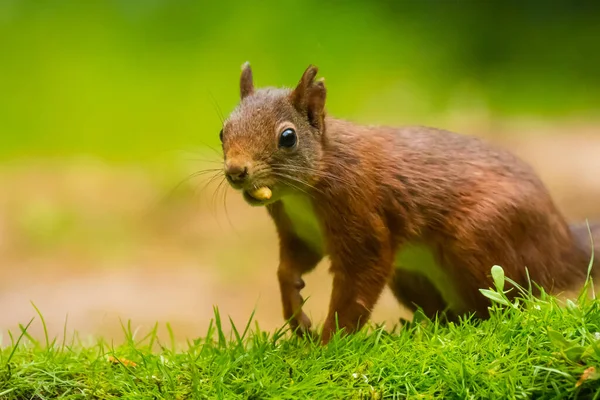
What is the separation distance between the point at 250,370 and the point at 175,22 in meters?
2.93

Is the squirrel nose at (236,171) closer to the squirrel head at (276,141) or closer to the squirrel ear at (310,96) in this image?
the squirrel head at (276,141)

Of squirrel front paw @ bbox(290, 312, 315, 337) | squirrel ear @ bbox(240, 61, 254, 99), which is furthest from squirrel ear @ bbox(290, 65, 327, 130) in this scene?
squirrel front paw @ bbox(290, 312, 315, 337)

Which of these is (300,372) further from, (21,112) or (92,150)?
(21,112)

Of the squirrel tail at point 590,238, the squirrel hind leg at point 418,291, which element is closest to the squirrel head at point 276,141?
the squirrel hind leg at point 418,291

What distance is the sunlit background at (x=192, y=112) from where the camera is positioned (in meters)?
4.32

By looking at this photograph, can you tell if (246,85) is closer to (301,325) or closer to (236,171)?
→ (236,171)

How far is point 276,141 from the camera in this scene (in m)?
2.53

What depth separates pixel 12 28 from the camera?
4.85 m

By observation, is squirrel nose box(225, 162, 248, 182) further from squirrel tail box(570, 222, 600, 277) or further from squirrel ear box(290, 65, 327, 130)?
squirrel tail box(570, 222, 600, 277)

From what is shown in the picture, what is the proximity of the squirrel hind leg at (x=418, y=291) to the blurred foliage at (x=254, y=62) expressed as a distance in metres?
1.42

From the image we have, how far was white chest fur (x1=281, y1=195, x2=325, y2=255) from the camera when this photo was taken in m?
2.72

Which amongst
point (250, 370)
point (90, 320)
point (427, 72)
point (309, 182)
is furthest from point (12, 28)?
point (250, 370)

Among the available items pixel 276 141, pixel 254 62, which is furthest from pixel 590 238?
pixel 254 62

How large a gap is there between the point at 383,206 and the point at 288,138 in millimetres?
481
